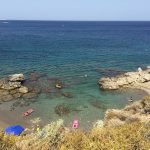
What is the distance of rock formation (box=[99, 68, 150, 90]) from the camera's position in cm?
4712

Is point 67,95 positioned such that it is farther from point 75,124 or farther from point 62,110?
point 75,124

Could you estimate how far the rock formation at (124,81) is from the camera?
47.1 metres

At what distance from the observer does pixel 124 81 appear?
1909 inches

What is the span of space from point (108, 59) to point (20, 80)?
1129 inches

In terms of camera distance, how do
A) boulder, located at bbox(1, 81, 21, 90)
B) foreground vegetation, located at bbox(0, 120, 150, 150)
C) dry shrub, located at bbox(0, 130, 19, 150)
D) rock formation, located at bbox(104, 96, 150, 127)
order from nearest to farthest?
foreground vegetation, located at bbox(0, 120, 150, 150) → dry shrub, located at bbox(0, 130, 19, 150) → rock formation, located at bbox(104, 96, 150, 127) → boulder, located at bbox(1, 81, 21, 90)

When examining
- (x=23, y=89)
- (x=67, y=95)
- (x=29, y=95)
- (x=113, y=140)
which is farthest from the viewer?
(x=23, y=89)

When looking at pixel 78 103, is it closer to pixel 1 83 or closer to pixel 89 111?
pixel 89 111

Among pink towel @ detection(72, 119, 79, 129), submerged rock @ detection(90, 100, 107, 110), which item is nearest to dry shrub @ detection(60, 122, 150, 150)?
pink towel @ detection(72, 119, 79, 129)

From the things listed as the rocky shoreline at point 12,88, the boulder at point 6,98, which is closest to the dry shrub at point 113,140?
the boulder at point 6,98

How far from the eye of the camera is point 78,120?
35062 millimetres

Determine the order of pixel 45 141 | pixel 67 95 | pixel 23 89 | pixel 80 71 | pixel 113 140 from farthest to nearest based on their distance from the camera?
1. pixel 80 71
2. pixel 23 89
3. pixel 67 95
4. pixel 45 141
5. pixel 113 140

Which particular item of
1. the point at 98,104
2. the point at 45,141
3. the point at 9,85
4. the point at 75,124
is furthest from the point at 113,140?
the point at 9,85

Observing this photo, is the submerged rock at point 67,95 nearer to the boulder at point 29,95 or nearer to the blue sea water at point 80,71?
the blue sea water at point 80,71

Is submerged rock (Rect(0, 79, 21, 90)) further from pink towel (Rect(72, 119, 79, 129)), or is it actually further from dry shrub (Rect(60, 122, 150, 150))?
dry shrub (Rect(60, 122, 150, 150))
